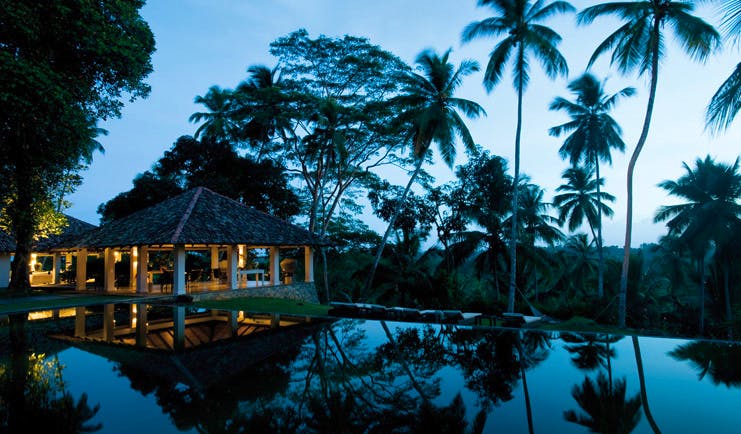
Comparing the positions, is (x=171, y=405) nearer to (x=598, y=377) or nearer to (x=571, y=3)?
(x=598, y=377)

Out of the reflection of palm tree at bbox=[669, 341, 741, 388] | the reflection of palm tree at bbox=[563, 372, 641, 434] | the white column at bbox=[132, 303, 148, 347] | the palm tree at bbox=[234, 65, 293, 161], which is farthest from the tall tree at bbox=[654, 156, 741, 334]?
the white column at bbox=[132, 303, 148, 347]

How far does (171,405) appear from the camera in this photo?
4.60m

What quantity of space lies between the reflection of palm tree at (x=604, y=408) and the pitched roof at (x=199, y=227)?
1087 centimetres

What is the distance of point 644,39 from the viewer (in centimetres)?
1255

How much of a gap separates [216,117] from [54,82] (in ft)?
48.9

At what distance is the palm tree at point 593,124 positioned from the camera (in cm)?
2088

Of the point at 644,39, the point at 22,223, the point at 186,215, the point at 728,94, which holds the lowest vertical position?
the point at 22,223

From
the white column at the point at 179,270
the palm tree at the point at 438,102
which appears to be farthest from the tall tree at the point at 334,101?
the white column at the point at 179,270

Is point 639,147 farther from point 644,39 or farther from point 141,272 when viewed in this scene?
point 141,272

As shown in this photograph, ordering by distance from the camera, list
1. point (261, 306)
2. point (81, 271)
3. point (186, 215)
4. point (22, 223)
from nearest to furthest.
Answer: point (261, 306)
point (22, 223)
point (186, 215)
point (81, 271)

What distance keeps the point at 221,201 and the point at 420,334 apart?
10.4m

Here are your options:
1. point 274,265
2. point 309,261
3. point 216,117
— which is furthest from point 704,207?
point 216,117

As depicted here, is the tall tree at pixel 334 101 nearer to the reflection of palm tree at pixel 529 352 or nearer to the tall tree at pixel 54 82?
the tall tree at pixel 54 82

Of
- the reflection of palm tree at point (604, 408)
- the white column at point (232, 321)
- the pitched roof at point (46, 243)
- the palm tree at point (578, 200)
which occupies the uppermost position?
the palm tree at point (578, 200)
